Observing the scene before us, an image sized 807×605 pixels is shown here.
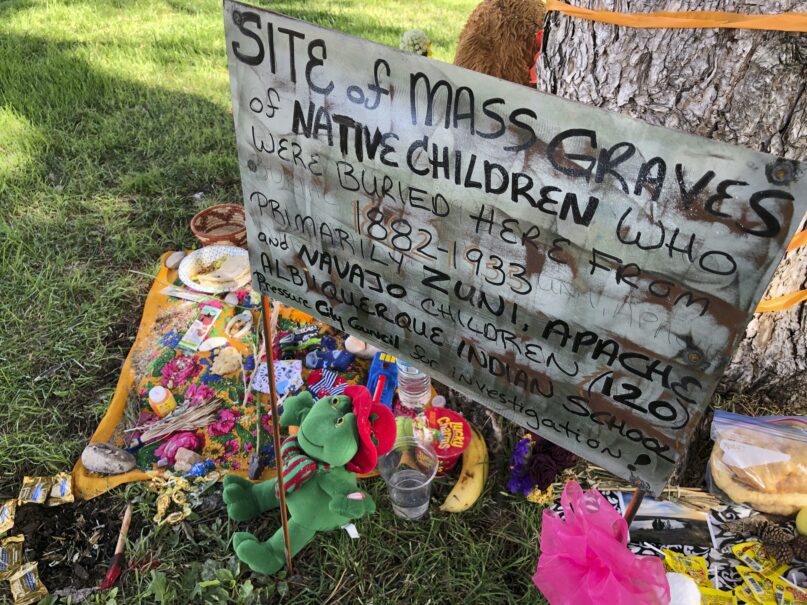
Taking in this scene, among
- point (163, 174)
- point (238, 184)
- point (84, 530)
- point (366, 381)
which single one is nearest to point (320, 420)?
point (366, 381)

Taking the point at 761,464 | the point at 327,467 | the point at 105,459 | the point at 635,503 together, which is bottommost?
the point at 105,459

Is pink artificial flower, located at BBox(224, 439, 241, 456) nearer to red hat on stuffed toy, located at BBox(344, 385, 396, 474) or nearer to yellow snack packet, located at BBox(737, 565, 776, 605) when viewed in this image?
red hat on stuffed toy, located at BBox(344, 385, 396, 474)

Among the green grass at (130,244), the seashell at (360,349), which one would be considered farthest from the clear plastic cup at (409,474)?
the seashell at (360,349)

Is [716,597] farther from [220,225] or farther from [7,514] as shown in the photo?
[220,225]

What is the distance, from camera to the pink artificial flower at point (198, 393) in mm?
2396

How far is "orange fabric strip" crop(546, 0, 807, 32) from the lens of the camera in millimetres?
1104

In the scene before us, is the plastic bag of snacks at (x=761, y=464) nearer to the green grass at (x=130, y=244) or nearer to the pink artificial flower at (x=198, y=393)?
the green grass at (x=130, y=244)

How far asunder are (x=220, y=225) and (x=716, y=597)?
2666mm

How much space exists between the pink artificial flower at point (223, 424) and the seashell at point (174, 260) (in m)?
1.00

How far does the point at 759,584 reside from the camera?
5.71 feet

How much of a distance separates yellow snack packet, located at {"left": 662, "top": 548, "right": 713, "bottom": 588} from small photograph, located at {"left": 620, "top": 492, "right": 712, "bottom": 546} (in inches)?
2.3

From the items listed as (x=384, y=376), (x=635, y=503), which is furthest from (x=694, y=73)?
(x=384, y=376)

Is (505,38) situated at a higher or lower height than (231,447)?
higher

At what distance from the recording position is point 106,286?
2928 mm
